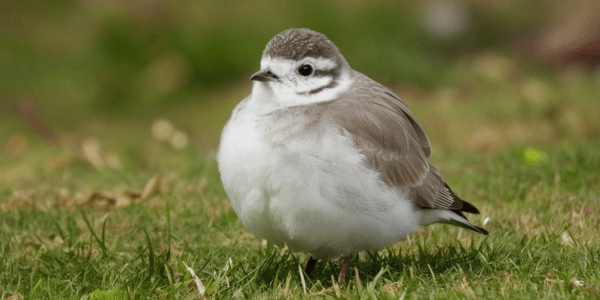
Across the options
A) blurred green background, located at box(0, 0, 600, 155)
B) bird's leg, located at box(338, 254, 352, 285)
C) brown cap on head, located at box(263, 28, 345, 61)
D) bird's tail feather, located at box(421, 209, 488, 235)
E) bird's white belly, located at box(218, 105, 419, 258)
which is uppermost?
brown cap on head, located at box(263, 28, 345, 61)

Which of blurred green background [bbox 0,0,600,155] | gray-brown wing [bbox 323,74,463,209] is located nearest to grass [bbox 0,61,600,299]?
gray-brown wing [bbox 323,74,463,209]

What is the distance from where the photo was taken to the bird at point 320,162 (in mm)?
4336

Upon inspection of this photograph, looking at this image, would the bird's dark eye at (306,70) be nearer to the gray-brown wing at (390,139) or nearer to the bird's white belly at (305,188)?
the gray-brown wing at (390,139)

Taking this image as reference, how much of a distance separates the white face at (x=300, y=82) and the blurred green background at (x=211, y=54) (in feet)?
19.3

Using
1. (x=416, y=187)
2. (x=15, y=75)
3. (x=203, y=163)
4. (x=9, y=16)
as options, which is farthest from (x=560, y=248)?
(x=9, y=16)

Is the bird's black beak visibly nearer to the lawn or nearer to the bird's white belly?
the bird's white belly

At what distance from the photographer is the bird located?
4.34 metres

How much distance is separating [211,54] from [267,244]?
7955mm

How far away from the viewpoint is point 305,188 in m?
4.30

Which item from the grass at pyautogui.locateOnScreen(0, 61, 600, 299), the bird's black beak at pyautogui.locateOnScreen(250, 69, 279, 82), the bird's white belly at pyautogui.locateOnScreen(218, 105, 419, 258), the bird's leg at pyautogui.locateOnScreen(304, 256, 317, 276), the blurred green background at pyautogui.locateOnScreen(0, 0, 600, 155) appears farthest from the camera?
the blurred green background at pyautogui.locateOnScreen(0, 0, 600, 155)

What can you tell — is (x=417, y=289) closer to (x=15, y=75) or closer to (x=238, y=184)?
(x=238, y=184)

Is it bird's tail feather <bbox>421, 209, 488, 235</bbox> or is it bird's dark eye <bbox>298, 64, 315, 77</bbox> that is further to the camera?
bird's tail feather <bbox>421, 209, 488, 235</bbox>

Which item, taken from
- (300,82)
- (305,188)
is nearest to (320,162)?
(305,188)

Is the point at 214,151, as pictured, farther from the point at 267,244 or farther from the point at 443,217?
the point at 443,217
